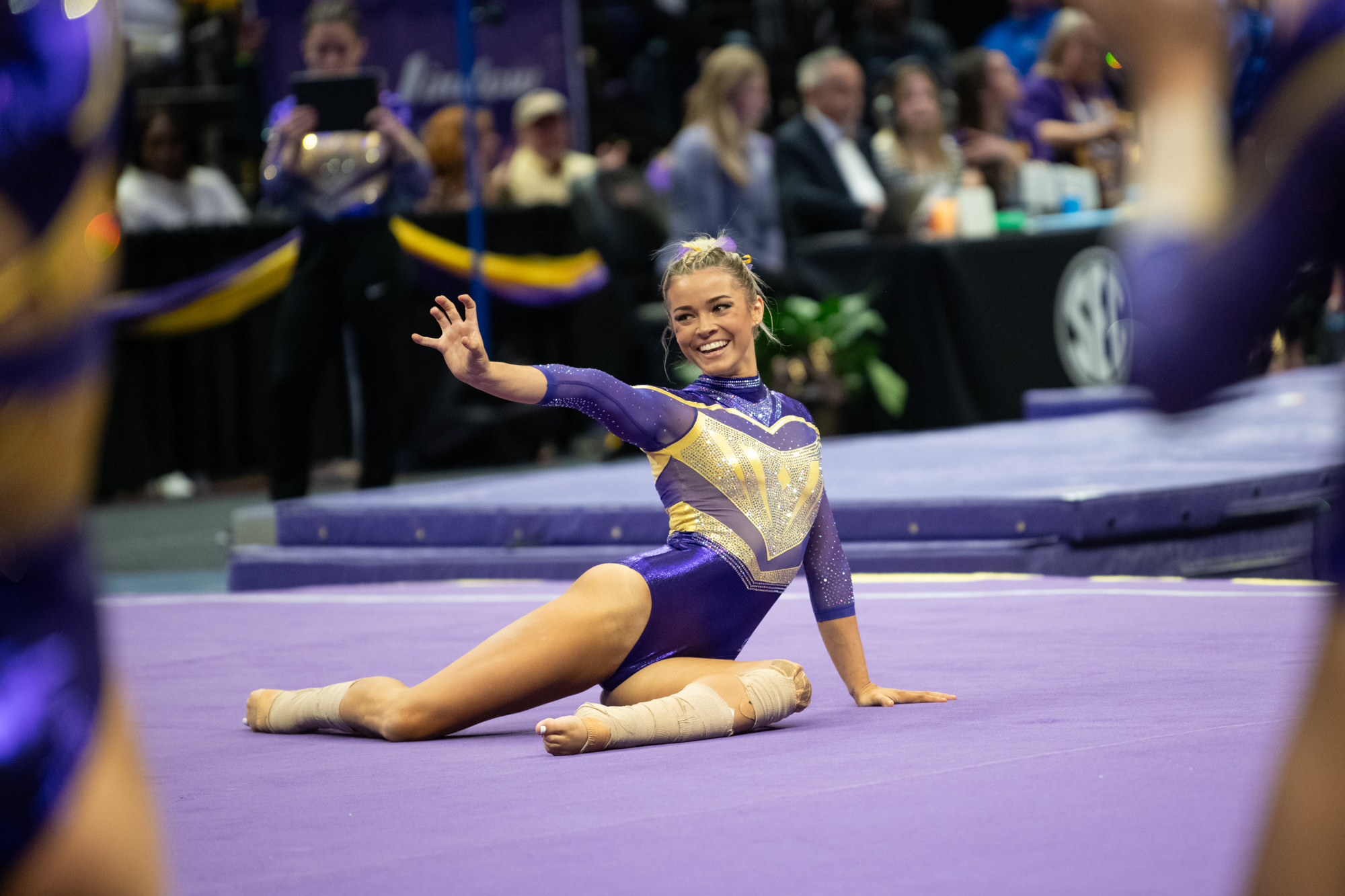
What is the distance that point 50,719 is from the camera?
3.59 ft

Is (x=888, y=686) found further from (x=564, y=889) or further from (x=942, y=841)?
(x=564, y=889)

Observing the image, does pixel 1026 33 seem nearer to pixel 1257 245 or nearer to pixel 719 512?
pixel 719 512

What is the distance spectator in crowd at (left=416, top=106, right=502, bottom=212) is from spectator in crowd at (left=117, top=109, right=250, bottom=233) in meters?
1.05

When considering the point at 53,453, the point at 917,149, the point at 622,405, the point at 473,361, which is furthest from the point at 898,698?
the point at 917,149

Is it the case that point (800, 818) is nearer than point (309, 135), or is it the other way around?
point (800, 818)

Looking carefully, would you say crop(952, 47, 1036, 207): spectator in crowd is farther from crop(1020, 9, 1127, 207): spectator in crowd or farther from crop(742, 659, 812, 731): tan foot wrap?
crop(742, 659, 812, 731): tan foot wrap

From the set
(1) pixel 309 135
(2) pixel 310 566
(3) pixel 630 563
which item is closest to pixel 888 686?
(3) pixel 630 563

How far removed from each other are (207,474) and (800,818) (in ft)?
23.0

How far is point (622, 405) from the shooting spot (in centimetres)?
303

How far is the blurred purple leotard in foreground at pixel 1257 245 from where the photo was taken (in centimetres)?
117

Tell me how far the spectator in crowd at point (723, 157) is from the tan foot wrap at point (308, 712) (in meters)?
4.82

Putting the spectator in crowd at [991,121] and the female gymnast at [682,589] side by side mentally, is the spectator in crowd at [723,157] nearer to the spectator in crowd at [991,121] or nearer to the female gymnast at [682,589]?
the spectator in crowd at [991,121]

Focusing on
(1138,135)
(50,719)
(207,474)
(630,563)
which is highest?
(1138,135)

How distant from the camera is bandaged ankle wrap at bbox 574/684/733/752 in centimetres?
284
